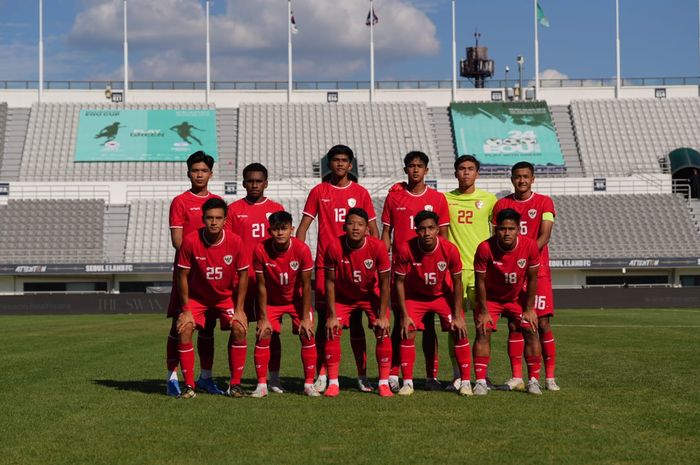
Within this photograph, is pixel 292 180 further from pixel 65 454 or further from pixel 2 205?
pixel 65 454

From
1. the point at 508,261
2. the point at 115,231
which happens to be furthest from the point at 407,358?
the point at 115,231

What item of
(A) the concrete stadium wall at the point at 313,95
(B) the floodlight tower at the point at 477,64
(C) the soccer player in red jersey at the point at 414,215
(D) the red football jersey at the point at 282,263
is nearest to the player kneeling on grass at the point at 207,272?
(D) the red football jersey at the point at 282,263

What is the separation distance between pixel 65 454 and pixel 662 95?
166 ft

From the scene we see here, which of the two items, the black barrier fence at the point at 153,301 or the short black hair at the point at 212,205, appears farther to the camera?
the black barrier fence at the point at 153,301

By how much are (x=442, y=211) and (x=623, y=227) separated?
3557 centimetres

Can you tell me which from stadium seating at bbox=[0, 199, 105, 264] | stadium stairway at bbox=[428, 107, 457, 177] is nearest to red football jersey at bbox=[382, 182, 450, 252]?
stadium seating at bbox=[0, 199, 105, 264]

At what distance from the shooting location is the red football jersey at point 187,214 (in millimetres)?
9758

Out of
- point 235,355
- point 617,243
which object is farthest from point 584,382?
point 617,243

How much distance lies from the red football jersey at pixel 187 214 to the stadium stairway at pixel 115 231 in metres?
32.0

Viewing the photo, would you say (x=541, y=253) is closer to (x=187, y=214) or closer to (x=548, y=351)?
(x=548, y=351)

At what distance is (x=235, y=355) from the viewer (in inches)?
368

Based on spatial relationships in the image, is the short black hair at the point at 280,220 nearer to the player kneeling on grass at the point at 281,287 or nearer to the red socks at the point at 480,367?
the player kneeling on grass at the point at 281,287

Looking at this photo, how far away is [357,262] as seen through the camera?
941 centimetres

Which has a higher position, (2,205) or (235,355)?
(2,205)
